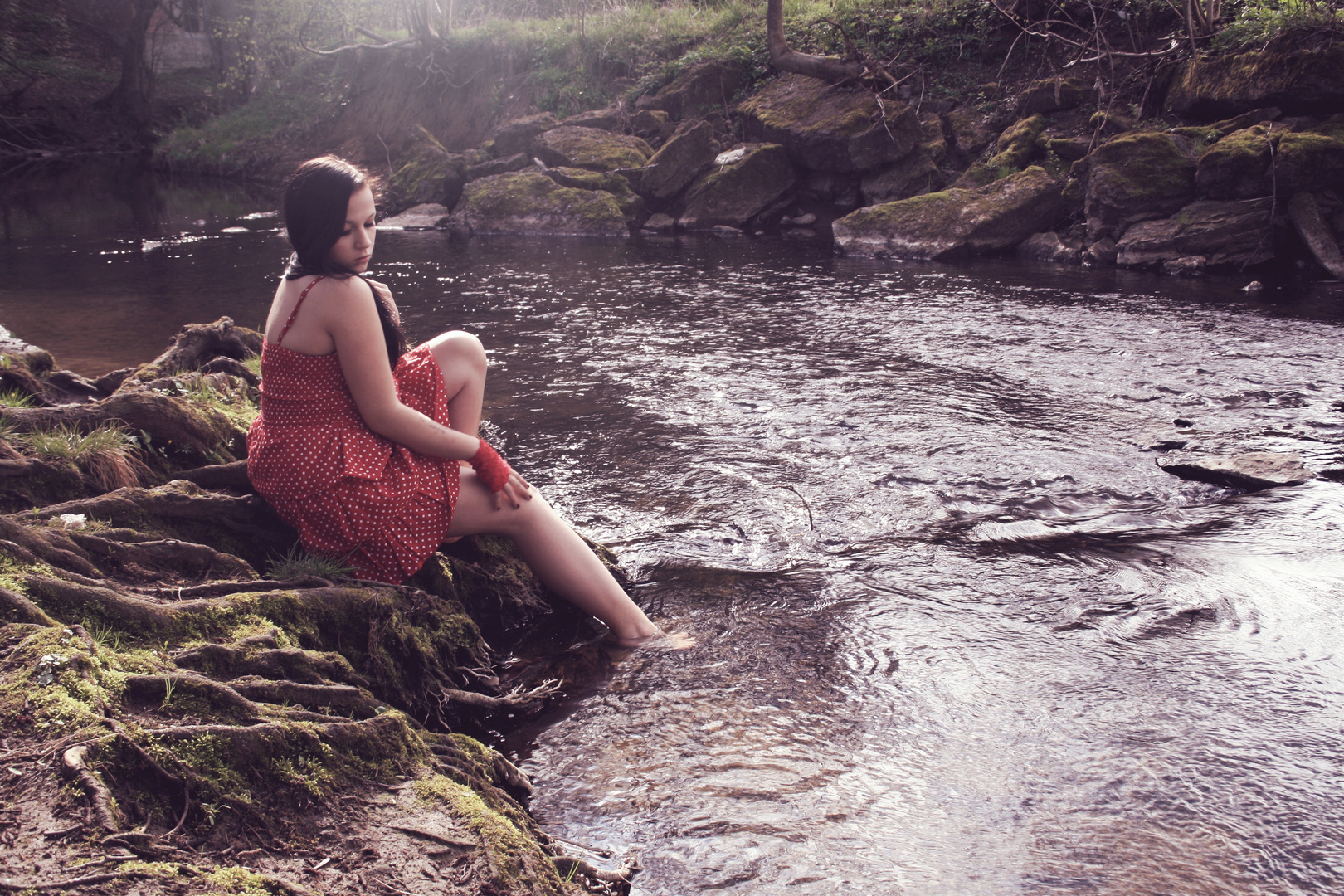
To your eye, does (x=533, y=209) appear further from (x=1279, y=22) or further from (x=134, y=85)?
(x=134, y=85)

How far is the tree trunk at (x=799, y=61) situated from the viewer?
17547mm

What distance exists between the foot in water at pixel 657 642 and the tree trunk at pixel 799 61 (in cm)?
1578

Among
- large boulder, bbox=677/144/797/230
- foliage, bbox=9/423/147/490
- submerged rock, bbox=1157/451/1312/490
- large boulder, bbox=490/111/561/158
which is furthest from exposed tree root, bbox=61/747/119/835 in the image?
large boulder, bbox=490/111/561/158

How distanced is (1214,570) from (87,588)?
4800mm

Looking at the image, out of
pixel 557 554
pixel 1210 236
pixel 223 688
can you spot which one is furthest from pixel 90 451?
Answer: pixel 1210 236

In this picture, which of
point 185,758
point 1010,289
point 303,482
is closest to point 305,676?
point 185,758

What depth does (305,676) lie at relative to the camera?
2.84 meters

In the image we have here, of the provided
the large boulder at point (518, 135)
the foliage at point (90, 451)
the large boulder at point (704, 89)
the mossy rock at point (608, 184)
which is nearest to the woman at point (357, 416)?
the foliage at point (90, 451)

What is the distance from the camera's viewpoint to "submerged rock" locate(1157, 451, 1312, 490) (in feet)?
18.0

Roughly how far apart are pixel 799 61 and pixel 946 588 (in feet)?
54.5

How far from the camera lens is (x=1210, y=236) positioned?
1184cm

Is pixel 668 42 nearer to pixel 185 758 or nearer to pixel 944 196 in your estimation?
pixel 944 196

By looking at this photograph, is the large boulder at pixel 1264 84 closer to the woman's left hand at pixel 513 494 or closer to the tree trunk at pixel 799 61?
the tree trunk at pixel 799 61

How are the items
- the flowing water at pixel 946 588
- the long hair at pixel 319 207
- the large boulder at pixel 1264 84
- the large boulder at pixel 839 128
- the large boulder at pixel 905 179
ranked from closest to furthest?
the flowing water at pixel 946 588 → the long hair at pixel 319 207 → the large boulder at pixel 1264 84 → the large boulder at pixel 905 179 → the large boulder at pixel 839 128
